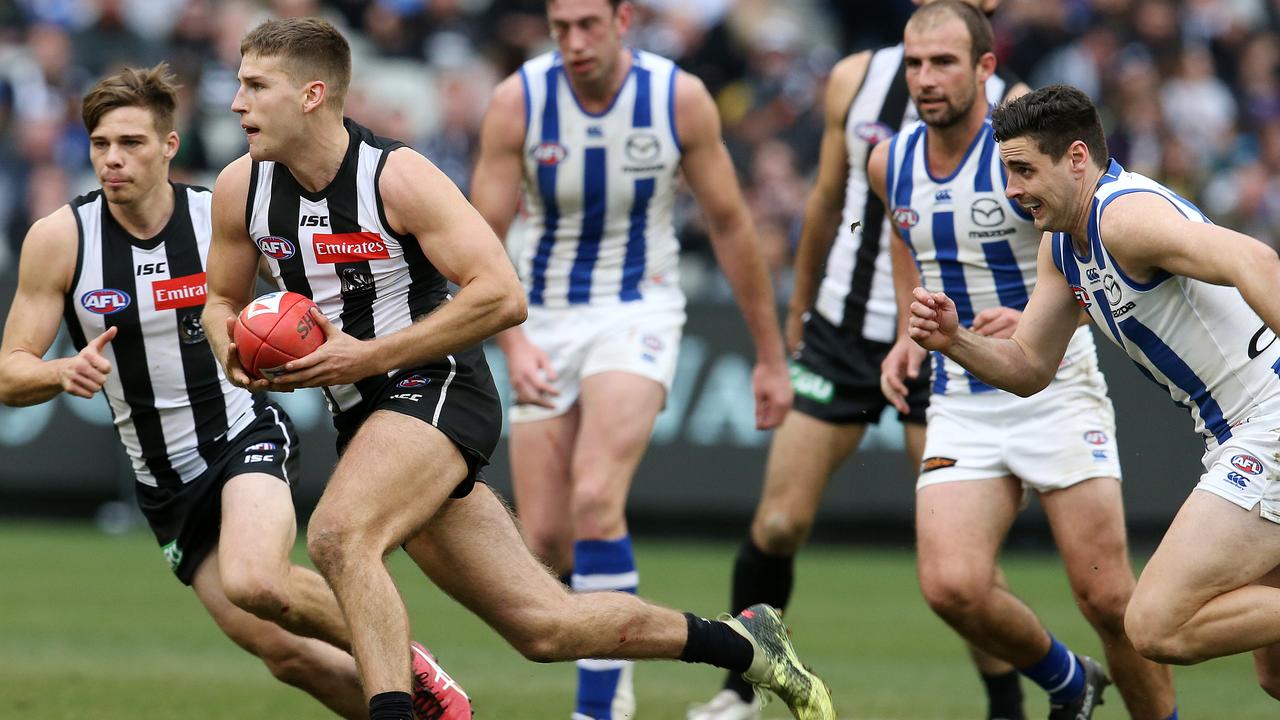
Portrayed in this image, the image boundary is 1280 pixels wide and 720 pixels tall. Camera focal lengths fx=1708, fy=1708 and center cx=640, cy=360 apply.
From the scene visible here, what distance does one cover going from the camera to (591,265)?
791cm

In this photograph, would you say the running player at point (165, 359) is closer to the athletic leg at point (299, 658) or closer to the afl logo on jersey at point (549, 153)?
the athletic leg at point (299, 658)

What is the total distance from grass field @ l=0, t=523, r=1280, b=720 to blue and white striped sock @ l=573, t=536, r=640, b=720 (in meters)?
0.66

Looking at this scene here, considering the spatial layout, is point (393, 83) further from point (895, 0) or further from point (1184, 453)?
point (1184, 453)

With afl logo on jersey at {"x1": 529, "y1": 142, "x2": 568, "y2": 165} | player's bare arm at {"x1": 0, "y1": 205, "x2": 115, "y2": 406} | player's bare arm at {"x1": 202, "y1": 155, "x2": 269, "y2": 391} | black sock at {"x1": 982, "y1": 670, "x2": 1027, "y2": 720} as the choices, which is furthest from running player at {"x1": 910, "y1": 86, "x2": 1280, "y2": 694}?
player's bare arm at {"x1": 0, "y1": 205, "x2": 115, "y2": 406}

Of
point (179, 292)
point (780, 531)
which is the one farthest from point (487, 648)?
point (179, 292)

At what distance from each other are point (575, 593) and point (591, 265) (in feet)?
7.64

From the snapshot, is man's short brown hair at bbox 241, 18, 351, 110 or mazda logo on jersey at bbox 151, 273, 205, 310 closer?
man's short brown hair at bbox 241, 18, 351, 110

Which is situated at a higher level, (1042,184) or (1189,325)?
(1042,184)

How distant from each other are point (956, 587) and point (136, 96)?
12.0 ft

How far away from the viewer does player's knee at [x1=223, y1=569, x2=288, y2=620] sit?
5945mm

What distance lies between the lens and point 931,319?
18.5 feet

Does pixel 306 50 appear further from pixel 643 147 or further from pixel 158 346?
pixel 643 147

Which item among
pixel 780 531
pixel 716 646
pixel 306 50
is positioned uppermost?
pixel 306 50

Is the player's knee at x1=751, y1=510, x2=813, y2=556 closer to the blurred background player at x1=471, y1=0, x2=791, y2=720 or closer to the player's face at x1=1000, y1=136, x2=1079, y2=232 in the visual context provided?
the blurred background player at x1=471, y1=0, x2=791, y2=720
